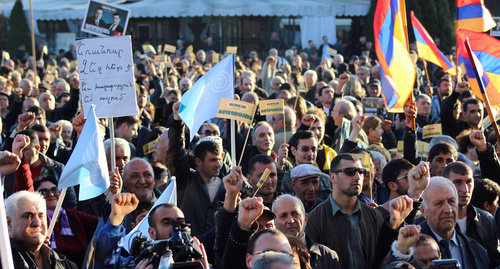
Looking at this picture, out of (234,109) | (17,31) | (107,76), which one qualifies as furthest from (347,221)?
(17,31)

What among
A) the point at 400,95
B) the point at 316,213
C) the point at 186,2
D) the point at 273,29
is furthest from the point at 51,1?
the point at 316,213

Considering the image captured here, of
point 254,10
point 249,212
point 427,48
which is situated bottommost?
point 249,212

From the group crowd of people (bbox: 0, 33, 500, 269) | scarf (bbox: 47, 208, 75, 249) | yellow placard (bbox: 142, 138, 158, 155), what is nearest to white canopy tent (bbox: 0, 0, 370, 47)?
crowd of people (bbox: 0, 33, 500, 269)

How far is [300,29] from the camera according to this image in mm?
36812

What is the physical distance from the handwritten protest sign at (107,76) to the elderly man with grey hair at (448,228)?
2.87 m

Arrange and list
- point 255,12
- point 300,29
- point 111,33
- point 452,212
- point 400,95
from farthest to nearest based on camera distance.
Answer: point 300,29
point 255,12
point 111,33
point 400,95
point 452,212

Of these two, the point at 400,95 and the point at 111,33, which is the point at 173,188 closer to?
the point at 400,95

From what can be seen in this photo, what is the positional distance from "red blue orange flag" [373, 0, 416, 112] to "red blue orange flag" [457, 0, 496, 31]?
6.27 feet

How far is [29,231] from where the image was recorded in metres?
5.29

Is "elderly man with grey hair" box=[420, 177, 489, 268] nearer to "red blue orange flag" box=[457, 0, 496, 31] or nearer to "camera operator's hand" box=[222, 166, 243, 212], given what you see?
"camera operator's hand" box=[222, 166, 243, 212]

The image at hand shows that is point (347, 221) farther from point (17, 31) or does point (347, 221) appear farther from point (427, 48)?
point (17, 31)

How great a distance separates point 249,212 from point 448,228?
4.86 feet

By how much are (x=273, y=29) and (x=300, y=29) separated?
51.7 inches

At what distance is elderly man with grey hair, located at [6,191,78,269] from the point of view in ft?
17.3
